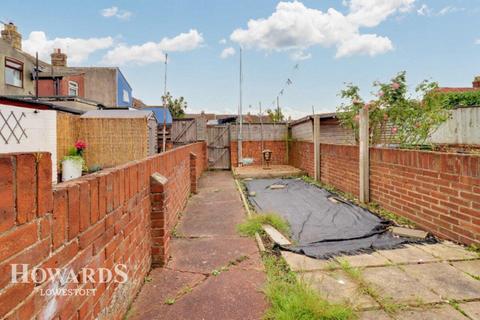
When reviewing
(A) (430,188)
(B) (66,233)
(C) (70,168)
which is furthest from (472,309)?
(C) (70,168)

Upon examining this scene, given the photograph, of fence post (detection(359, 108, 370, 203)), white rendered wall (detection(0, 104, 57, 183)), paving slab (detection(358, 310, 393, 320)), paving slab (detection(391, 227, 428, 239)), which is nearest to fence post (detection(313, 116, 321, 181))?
fence post (detection(359, 108, 370, 203))

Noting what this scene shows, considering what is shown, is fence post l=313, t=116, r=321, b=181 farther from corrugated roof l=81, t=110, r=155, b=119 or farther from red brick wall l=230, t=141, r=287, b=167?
corrugated roof l=81, t=110, r=155, b=119

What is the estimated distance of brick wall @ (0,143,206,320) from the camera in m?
1.07

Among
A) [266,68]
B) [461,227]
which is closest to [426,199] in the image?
[461,227]

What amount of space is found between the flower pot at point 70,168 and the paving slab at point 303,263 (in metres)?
8.30

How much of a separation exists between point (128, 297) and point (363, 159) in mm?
5502

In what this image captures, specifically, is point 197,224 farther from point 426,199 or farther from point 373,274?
point 426,199

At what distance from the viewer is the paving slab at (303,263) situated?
3.33 metres

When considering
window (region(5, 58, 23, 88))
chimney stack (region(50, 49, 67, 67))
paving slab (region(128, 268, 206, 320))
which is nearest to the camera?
paving slab (region(128, 268, 206, 320))

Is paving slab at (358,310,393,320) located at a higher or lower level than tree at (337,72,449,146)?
lower

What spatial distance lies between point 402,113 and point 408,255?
168 inches

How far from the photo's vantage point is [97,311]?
1826 mm

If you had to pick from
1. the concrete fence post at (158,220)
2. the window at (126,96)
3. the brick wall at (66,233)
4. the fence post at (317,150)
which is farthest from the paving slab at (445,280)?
the window at (126,96)

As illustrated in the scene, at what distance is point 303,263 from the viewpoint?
345 centimetres
